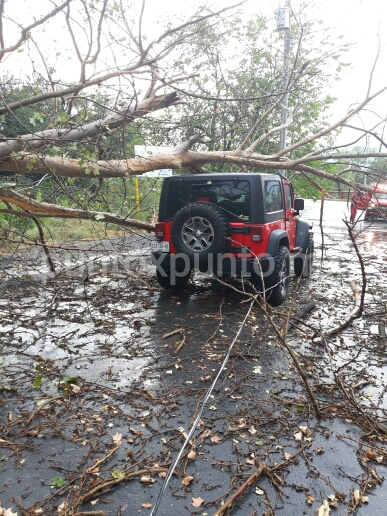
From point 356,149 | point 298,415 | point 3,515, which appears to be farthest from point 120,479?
point 356,149

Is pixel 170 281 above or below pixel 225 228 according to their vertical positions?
below

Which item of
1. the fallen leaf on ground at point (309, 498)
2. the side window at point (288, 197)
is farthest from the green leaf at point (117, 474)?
the side window at point (288, 197)

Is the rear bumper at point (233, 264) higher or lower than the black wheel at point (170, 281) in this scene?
higher

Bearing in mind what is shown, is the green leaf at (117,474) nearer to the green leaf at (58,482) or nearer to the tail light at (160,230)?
the green leaf at (58,482)

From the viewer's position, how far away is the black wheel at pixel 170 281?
7.12 metres

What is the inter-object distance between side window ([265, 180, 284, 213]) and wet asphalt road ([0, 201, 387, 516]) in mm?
1580

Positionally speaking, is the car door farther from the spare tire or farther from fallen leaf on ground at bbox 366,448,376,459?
fallen leaf on ground at bbox 366,448,376,459

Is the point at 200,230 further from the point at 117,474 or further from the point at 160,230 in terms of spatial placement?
the point at 117,474

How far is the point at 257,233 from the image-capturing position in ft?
20.2

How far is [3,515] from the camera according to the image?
7.89 feet

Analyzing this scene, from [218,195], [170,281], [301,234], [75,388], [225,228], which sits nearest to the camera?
[75,388]

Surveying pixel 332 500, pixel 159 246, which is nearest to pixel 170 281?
pixel 159 246

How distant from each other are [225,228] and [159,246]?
1.29 meters

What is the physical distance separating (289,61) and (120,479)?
974cm
